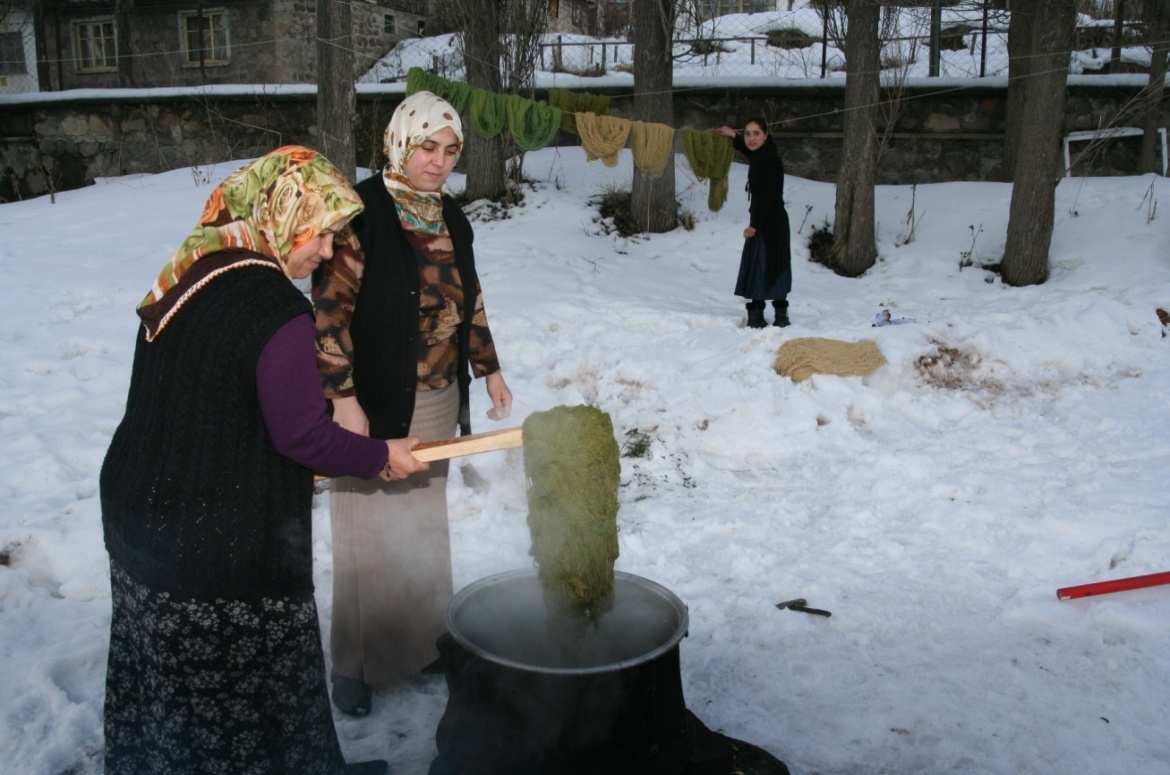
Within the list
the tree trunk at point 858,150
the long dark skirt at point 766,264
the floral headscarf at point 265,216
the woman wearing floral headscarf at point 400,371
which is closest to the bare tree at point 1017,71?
the tree trunk at point 858,150

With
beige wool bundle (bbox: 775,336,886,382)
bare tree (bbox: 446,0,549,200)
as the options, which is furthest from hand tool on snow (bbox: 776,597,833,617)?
bare tree (bbox: 446,0,549,200)

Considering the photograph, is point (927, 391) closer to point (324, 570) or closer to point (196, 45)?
point (324, 570)

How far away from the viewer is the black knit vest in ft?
6.70

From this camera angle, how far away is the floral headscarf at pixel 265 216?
2.10 m

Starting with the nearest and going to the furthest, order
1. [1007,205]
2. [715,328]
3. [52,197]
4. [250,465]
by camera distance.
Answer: [250,465], [715,328], [1007,205], [52,197]

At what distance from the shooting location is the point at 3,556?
13.6ft

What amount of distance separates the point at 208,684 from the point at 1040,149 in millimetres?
8657

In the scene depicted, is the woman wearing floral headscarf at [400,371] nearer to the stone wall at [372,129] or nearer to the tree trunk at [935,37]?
the stone wall at [372,129]

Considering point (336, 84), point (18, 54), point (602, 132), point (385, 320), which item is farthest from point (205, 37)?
point (385, 320)

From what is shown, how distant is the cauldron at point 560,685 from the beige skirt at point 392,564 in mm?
648

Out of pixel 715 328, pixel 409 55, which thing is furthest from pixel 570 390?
pixel 409 55

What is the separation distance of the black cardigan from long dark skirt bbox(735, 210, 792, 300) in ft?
16.2

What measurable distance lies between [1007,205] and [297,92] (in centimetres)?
987

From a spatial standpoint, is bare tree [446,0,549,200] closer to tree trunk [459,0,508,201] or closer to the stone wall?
tree trunk [459,0,508,201]
